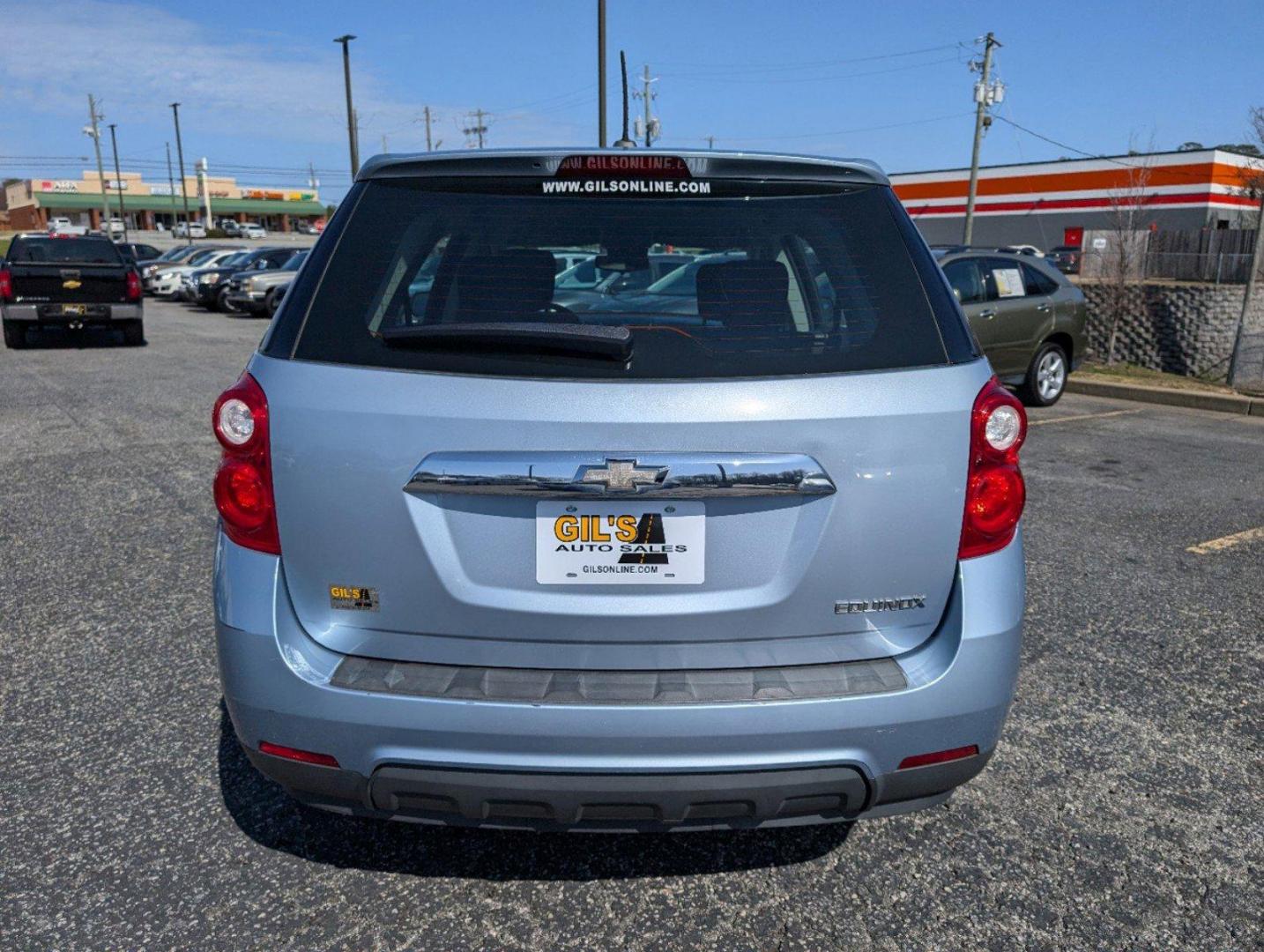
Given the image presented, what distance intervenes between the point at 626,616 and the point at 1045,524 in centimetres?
457

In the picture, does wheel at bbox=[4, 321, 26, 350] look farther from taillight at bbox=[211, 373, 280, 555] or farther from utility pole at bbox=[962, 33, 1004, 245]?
utility pole at bbox=[962, 33, 1004, 245]

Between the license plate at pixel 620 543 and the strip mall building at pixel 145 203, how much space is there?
347 feet

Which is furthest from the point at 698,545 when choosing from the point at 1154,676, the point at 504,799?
the point at 1154,676

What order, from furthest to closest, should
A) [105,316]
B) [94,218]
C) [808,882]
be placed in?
1. [94,218]
2. [105,316]
3. [808,882]

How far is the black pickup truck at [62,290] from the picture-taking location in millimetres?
15711

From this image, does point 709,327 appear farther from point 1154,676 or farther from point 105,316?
point 105,316

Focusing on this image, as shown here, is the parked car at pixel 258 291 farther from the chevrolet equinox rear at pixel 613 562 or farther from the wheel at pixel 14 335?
the chevrolet equinox rear at pixel 613 562

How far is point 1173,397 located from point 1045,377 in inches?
82.9

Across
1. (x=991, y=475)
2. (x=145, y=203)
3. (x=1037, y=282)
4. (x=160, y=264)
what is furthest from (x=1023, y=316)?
(x=145, y=203)

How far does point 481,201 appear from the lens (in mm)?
2326

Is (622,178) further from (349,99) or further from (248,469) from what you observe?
(349,99)

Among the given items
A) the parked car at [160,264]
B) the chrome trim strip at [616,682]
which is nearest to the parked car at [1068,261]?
the parked car at [160,264]

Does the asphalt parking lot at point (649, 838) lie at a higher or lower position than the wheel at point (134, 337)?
higher

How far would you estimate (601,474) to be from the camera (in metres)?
2.02
